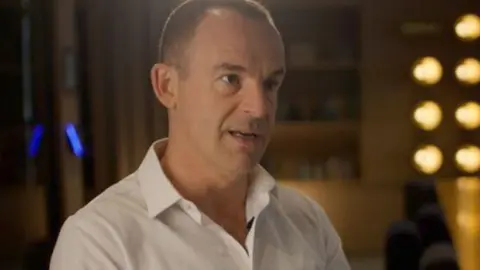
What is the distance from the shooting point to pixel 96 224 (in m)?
0.61

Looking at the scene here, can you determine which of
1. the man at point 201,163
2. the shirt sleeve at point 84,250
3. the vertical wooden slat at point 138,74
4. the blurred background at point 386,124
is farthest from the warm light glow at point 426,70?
the shirt sleeve at point 84,250

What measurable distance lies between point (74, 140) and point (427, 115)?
63 centimetres

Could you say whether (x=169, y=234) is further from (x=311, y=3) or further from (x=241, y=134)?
(x=311, y=3)

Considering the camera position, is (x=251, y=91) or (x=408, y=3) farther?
(x=408, y=3)

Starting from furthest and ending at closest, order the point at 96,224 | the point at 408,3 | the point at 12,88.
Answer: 1. the point at 408,3
2. the point at 12,88
3. the point at 96,224

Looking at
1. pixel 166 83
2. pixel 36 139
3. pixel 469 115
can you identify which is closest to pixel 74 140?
pixel 36 139

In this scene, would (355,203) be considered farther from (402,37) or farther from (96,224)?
(96,224)

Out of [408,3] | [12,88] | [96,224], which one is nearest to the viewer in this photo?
[96,224]

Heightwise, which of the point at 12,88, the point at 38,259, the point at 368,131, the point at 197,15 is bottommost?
the point at 38,259

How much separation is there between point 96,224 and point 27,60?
1.63 ft

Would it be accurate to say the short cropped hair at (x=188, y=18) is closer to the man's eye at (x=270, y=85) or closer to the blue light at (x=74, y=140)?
the man's eye at (x=270, y=85)

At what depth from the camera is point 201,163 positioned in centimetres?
66

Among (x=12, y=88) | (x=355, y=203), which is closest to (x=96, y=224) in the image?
(x=12, y=88)

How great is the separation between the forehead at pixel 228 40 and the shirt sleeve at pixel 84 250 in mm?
176
